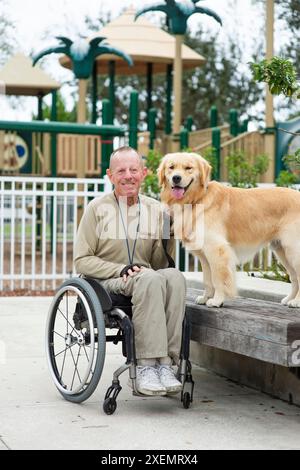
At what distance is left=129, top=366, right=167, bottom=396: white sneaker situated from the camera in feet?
15.9

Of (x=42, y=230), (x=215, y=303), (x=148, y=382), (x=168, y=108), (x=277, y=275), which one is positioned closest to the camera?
(x=148, y=382)

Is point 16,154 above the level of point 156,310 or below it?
above

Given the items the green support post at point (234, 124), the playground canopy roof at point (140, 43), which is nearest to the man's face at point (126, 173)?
the green support post at point (234, 124)

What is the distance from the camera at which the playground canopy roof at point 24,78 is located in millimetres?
21359

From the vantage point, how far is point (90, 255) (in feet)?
17.6

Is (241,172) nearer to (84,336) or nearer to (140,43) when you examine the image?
(84,336)

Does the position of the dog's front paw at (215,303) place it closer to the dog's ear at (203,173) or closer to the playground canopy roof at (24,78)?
the dog's ear at (203,173)

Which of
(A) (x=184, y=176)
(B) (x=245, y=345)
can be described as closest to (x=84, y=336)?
(B) (x=245, y=345)

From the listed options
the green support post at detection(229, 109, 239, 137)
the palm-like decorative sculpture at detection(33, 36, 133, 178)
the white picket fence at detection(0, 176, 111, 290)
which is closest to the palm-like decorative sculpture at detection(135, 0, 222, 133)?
the palm-like decorative sculpture at detection(33, 36, 133, 178)

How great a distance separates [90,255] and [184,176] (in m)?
0.75

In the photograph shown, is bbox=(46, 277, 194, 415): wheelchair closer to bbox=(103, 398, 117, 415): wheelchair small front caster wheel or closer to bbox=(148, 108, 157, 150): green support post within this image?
bbox=(103, 398, 117, 415): wheelchair small front caster wheel

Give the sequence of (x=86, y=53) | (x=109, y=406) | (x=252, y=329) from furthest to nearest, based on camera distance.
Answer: (x=86, y=53), (x=109, y=406), (x=252, y=329)

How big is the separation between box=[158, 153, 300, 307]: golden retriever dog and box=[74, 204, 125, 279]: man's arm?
46 centimetres

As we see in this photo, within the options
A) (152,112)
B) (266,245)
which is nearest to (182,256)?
(266,245)
